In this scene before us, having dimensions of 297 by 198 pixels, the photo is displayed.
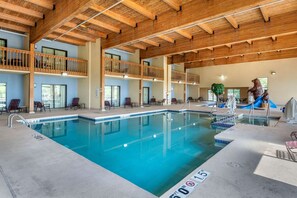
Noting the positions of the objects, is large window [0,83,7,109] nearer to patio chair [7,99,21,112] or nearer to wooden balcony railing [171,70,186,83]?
patio chair [7,99,21,112]

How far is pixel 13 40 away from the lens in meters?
9.33

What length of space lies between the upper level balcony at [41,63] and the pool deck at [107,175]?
5.89m

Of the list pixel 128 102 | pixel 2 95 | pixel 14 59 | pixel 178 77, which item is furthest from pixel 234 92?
pixel 2 95

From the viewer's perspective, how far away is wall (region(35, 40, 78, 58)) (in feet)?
33.7

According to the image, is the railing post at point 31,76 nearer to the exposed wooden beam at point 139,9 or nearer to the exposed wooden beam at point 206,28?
the exposed wooden beam at point 139,9

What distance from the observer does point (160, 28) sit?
23.3 ft

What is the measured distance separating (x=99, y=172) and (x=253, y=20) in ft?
27.7

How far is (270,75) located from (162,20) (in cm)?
1429

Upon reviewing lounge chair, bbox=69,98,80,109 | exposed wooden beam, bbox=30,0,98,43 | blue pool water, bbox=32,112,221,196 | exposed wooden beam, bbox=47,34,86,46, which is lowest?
blue pool water, bbox=32,112,221,196

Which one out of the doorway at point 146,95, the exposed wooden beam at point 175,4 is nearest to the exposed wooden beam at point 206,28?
the exposed wooden beam at point 175,4

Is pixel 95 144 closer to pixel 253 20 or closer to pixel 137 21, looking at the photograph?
pixel 137 21

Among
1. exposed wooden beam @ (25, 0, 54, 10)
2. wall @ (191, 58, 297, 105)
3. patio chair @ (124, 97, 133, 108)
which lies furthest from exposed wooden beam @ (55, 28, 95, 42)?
wall @ (191, 58, 297, 105)

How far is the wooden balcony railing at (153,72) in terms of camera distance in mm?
13984

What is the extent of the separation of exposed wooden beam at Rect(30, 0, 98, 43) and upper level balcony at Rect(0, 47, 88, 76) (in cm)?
102
